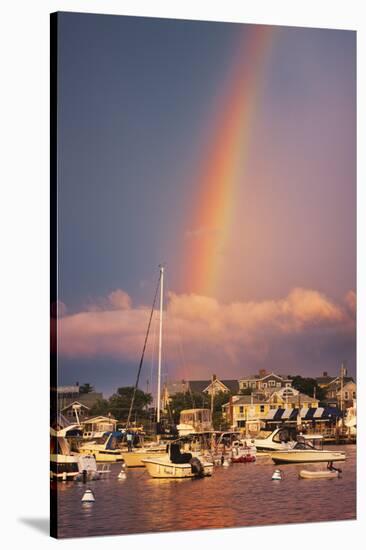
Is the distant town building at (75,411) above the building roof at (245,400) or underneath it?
underneath

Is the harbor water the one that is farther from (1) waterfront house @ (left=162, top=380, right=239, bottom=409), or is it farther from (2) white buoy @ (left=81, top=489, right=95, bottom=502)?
(1) waterfront house @ (left=162, top=380, right=239, bottom=409)

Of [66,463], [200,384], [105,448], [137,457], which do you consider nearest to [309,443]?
[200,384]

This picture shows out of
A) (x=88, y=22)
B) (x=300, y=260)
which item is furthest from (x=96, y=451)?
(x=88, y=22)

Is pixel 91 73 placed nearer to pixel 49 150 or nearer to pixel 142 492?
pixel 49 150

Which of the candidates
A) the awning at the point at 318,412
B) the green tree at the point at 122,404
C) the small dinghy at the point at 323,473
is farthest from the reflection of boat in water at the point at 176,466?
the awning at the point at 318,412

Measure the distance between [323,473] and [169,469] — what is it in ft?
5.65

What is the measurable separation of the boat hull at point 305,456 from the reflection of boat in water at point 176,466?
2.46 feet

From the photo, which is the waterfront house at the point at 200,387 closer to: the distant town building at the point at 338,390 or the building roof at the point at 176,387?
the building roof at the point at 176,387

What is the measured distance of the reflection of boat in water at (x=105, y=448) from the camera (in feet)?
52.5

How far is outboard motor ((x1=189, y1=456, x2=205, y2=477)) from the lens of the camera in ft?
54.3

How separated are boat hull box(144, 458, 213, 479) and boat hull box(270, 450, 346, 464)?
0.74 meters

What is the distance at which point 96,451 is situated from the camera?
52.7ft

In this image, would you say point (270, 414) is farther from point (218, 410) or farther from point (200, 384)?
point (200, 384)

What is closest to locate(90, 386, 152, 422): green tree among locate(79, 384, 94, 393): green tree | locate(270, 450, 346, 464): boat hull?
locate(79, 384, 94, 393): green tree
